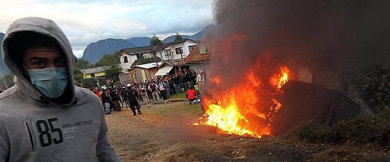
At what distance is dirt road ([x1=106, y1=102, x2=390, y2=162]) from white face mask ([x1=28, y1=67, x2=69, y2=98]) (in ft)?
16.8

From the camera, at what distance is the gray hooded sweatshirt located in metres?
1.51

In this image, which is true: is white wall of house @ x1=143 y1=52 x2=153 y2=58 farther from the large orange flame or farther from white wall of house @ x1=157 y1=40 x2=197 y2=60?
the large orange flame

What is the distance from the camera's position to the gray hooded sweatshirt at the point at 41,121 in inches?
59.5

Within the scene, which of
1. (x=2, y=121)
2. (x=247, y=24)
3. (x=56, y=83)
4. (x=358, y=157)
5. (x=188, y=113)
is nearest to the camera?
(x=2, y=121)

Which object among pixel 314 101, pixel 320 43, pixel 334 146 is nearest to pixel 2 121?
pixel 334 146

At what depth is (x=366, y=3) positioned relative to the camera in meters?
9.38

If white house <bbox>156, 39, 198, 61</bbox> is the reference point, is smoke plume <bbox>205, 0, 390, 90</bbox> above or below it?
below

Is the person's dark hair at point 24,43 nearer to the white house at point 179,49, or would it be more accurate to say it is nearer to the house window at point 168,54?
the white house at point 179,49

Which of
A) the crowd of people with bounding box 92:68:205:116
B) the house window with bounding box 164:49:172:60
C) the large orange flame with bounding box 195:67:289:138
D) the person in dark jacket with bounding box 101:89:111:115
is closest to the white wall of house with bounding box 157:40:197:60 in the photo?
the house window with bounding box 164:49:172:60

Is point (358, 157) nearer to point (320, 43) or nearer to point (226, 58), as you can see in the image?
point (320, 43)

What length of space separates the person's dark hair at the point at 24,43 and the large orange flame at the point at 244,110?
25.6 ft

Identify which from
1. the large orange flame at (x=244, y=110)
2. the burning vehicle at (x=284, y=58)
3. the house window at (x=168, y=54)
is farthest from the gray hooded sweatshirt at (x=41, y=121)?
the house window at (x=168, y=54)

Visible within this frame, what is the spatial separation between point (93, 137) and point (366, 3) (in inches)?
396

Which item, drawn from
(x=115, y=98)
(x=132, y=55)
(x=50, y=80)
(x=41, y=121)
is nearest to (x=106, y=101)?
(x=115, y=98)
